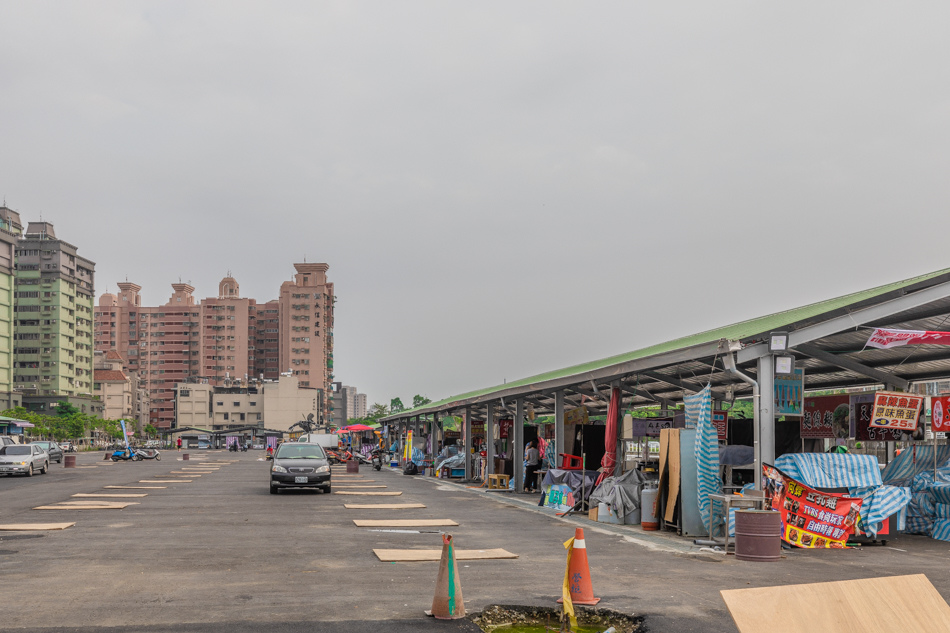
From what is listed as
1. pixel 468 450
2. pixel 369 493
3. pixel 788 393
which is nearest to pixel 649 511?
pixel 788 393

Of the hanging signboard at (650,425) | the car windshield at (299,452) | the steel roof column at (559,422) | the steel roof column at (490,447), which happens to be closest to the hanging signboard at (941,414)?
the hanging signboard at (650,425)

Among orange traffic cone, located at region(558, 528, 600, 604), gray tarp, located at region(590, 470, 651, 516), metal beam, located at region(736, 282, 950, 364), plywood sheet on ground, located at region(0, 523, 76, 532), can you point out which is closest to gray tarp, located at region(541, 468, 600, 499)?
gray tarp, located at region(590, 470, 651, 516)

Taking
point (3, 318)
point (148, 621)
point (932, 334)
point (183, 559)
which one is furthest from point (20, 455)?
point (3, 318)

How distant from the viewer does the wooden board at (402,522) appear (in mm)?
16795

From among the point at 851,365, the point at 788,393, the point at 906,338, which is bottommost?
the point at 788,393

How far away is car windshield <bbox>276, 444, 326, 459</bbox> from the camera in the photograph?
25.9 meters

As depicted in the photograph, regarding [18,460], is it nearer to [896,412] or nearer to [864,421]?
Result: [864,421]

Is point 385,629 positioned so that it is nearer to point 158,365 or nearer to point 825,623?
point 825,623

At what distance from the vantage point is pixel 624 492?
1762 centimetres

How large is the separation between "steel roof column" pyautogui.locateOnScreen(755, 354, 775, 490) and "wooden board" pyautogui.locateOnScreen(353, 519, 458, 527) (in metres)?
6.46

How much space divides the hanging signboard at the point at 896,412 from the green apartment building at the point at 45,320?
128 m

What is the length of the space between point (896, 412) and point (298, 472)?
16.3 meters

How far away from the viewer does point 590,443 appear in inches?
974

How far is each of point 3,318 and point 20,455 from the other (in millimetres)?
77460
